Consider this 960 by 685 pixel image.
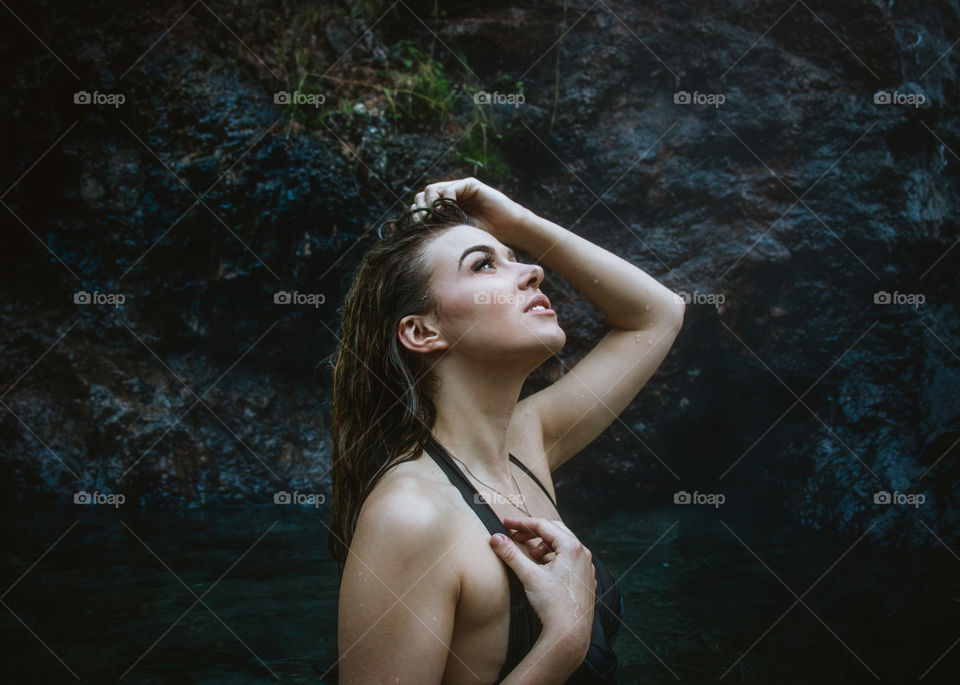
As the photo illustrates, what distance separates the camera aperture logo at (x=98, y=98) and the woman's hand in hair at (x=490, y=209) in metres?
2.65

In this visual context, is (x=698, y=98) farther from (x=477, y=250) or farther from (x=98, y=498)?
(x=98, y=498)

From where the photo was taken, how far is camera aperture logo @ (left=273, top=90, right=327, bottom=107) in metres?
4.35

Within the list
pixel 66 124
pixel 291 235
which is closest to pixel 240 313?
pixel 291 235

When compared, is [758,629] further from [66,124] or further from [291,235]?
[66,124]

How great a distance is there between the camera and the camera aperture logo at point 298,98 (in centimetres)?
435

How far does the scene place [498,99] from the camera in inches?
181

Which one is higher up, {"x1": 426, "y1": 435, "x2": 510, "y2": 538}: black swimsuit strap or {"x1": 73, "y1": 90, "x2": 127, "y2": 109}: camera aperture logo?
{"x1": 426, "y1": 435, "x2": 510, "y2": 538}: black swimsuit strap

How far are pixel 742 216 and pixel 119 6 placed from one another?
3945 mm

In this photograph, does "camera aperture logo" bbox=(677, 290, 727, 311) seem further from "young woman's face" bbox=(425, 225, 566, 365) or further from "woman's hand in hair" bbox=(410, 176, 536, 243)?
"young woman's face" bbox=(425, 225, 566, 365)

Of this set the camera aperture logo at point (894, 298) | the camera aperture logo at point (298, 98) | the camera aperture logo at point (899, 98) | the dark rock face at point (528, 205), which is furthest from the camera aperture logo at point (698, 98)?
the camera aperture logo at point (298, 98)

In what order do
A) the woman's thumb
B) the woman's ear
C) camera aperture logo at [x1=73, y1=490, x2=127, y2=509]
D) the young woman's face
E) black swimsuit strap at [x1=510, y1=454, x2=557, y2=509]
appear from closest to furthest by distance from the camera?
the woman's thumb
the young woman's face
the woman's ear
black swimsuit strap at [x1=510, y1=454, x2=557, y2=509]
camera aperture logo at [x1=73, y1=490, x2=127, y2=509]

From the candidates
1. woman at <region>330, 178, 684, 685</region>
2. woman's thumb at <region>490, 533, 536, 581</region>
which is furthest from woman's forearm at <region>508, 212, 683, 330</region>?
woman's thumb at <region>490, 533, 536, 581</region>

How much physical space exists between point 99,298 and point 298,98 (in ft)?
5.70

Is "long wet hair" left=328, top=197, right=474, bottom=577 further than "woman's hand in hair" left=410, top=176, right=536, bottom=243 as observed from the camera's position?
No
